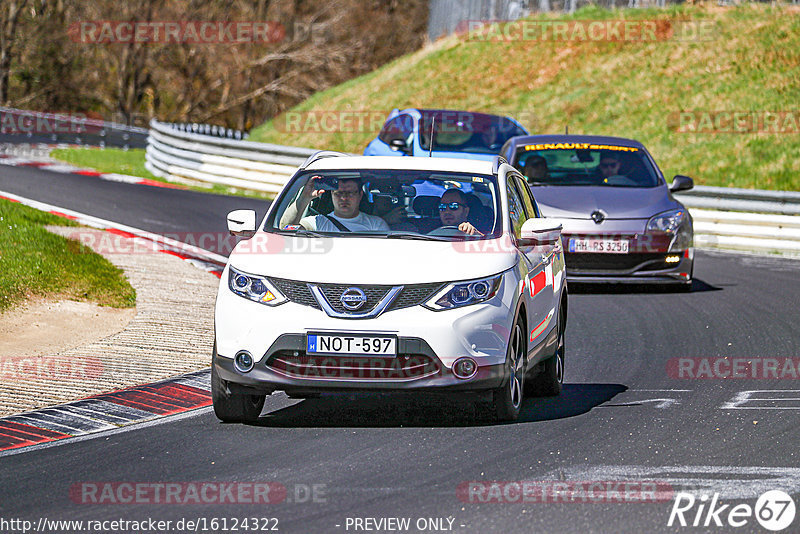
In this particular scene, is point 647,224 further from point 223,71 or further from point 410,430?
point 223,71

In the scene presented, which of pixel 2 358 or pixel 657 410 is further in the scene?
pixel 2 358

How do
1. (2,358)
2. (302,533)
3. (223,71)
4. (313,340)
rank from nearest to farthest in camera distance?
(302,533)
(313,340)
(2,358)
(223,71)

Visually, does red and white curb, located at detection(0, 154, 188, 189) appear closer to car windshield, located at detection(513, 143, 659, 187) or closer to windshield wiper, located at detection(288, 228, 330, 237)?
car windshield, located at detection(513, 143, 659, 187)

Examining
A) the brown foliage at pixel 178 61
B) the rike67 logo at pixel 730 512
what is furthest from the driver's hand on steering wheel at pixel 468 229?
the brown foliage at pixel 178 61

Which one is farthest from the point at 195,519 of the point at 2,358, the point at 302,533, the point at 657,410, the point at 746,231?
the point at 746,231

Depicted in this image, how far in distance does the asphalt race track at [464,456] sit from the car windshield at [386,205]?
1.15 m

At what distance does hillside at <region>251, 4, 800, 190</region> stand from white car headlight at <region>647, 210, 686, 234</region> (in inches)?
498

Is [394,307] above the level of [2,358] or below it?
above

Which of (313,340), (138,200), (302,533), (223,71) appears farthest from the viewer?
(223,71)

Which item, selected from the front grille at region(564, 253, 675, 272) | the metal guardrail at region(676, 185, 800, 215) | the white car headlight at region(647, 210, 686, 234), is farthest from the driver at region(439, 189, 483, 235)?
the metal guardrail at region(676, 185, 800, 215)

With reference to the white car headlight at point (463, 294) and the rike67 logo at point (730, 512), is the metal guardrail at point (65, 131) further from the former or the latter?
the rike67 logo at point (730, 512)

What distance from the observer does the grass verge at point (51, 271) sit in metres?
12.8

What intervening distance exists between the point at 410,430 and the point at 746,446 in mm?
1904

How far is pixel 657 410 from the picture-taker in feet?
28.7
